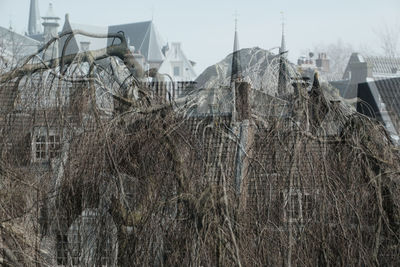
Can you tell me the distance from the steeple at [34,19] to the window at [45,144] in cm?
11129

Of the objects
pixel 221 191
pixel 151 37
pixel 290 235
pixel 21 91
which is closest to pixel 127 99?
pixel 21 91

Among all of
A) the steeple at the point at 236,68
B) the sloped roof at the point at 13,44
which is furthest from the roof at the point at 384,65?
the steeple at the point at 236,68

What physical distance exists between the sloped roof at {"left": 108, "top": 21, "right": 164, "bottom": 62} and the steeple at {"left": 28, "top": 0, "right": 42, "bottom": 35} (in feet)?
173

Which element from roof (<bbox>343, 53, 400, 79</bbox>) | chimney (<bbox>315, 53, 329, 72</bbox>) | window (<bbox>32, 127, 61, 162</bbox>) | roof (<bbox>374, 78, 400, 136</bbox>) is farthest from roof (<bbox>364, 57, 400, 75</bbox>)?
window (<bbox>32, 127, 61, 162</bbox>)

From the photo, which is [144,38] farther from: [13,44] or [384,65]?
[13,44]

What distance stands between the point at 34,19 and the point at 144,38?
2217 inches

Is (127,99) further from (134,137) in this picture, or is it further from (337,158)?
(337,158)

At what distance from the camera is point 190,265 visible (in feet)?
21.8

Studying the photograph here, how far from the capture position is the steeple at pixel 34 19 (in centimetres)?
11699

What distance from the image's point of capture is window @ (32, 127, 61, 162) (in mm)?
7816

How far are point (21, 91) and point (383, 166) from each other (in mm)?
3933

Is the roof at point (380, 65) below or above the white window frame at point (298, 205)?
above

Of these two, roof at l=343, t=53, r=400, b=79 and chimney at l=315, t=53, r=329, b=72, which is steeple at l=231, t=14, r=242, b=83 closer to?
roof at l=343, t=53, r=400, b=79

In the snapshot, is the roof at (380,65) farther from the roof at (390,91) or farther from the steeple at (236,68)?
the steeple at (236,68)
